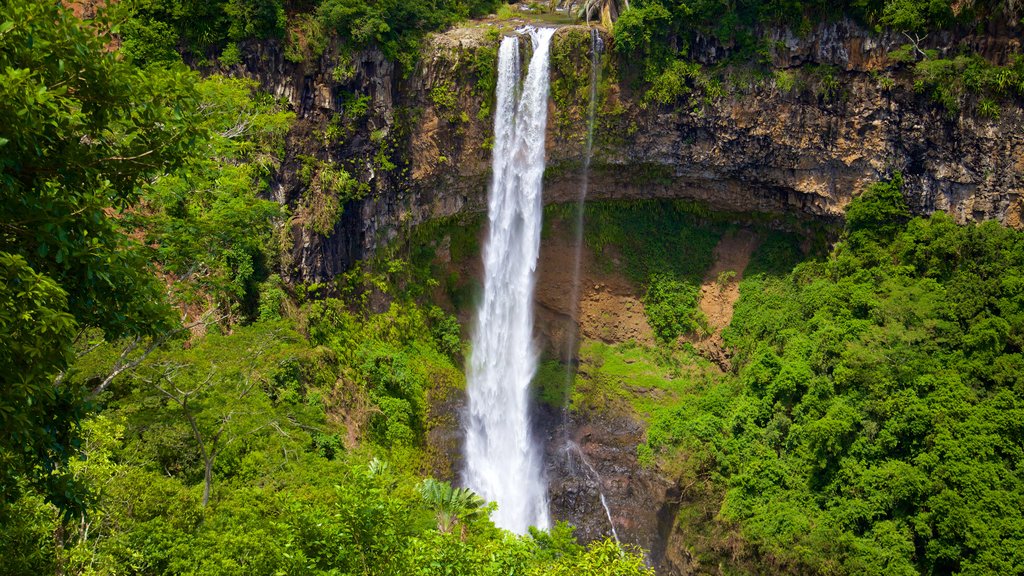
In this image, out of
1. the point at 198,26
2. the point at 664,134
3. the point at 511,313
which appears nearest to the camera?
the point at 198,26

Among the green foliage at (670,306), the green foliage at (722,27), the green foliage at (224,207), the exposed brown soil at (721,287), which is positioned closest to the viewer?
the green foliage at (224,207)

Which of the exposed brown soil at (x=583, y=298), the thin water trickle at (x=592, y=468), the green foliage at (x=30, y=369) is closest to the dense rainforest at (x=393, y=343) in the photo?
the green foliage at (x=30, y=369)

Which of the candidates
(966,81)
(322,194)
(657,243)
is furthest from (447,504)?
(966,81)

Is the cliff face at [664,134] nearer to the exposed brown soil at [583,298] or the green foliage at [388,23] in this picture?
the green foliage at [388,23]

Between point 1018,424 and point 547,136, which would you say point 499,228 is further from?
point 1018,424

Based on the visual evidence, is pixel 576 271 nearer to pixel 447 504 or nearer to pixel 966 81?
pixel 447 504

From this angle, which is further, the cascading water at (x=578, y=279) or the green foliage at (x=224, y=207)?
the cascading water at (x=578, y=279)
